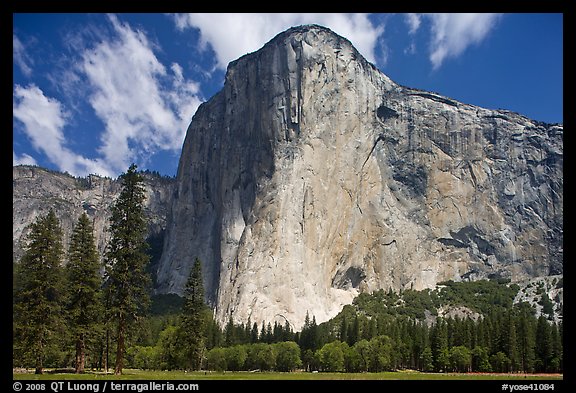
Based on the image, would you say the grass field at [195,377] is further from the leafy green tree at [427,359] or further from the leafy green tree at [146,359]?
the leafy green tree at [427,359]

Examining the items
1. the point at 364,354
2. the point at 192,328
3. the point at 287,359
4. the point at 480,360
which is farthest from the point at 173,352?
the point at 480,360

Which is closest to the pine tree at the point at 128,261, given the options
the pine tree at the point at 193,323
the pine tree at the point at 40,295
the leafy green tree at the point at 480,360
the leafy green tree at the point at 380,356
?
the pine tree at the point at 40,295

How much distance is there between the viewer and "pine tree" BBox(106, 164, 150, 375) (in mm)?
36750

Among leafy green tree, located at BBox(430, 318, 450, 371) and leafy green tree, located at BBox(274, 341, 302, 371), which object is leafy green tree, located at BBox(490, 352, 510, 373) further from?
leafy green tree, located at BBox(274, 341, 302, 371)

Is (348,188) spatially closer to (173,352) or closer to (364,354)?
(364,354)

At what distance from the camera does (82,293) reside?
41.2 meters

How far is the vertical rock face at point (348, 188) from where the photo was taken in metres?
155

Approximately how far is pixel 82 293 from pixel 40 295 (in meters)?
4.43

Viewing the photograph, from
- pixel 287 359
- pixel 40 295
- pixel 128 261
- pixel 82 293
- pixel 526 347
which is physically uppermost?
pixel 128 261

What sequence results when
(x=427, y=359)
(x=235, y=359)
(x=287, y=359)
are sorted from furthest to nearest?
(x=287, y=359), (x=235, y=359), (x=427, y=359)

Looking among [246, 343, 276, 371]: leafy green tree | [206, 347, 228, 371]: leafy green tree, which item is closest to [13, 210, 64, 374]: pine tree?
[206, 347, 228, 371]: leafy green tree

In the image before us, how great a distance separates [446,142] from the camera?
186m

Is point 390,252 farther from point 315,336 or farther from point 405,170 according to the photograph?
point 315,336
